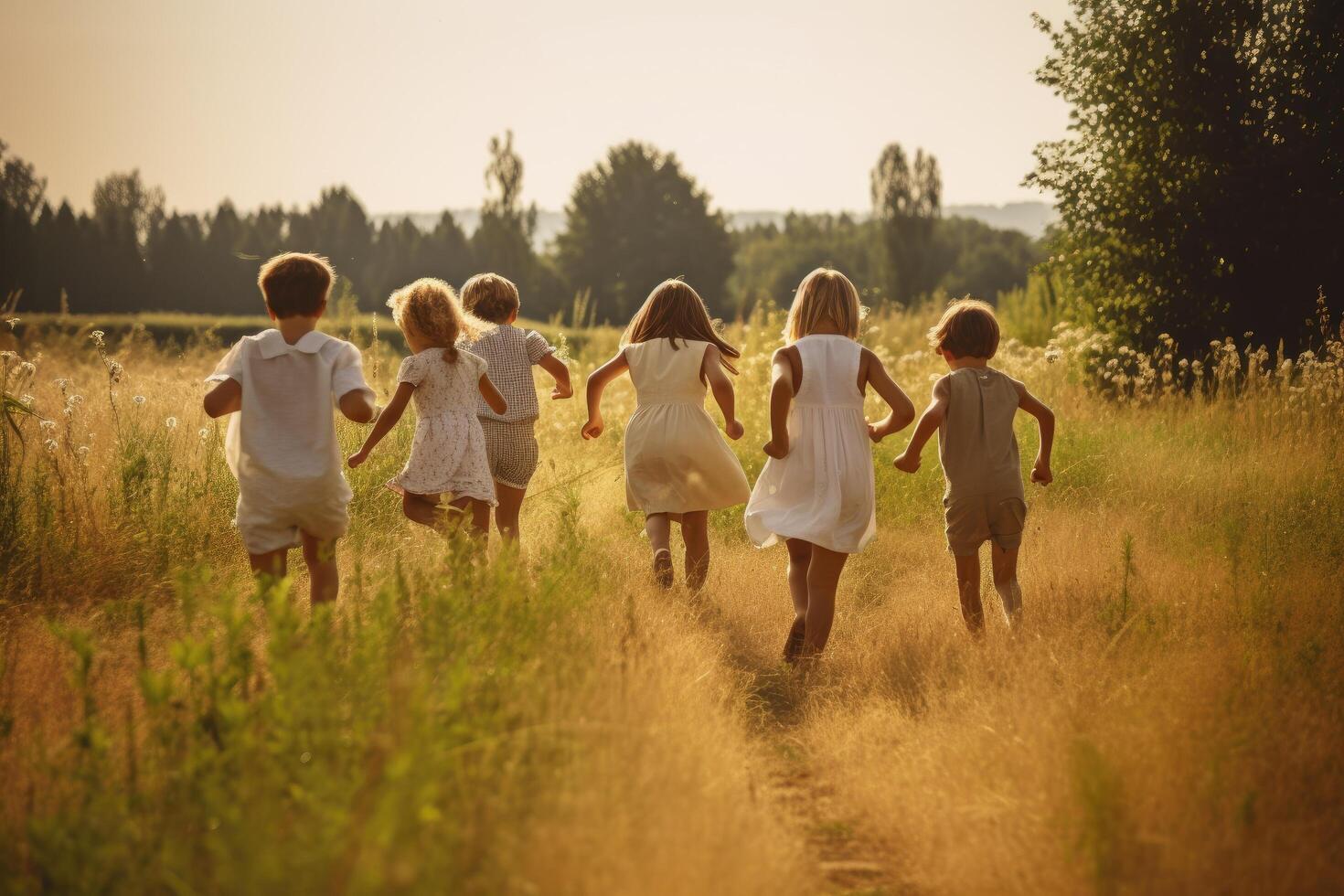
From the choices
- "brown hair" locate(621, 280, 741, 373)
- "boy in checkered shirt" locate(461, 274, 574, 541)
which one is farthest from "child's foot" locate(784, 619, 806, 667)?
"boy in checkered shirt" locate(461, 274, 574, 541)

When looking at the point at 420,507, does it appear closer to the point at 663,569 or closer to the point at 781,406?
the point at 663,569

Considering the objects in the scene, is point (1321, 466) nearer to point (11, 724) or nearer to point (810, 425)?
point (810, 425)

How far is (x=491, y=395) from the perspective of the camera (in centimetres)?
554

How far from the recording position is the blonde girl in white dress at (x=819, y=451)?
16.2 ft

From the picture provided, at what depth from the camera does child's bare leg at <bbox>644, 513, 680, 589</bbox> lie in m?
5.55

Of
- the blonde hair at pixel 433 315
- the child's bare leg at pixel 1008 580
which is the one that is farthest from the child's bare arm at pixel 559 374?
the child's bare leg at pixel 1008 580

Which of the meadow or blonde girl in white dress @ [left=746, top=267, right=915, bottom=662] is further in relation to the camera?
blonde girl in white dress @ [left=746, top=267, right=915, bottom=662]

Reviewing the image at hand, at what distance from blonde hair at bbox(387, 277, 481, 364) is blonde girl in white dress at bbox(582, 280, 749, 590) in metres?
0.79

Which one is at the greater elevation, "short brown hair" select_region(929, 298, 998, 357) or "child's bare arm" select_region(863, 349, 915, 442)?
"short brown hair" select_region(929, 298, 998, 357)

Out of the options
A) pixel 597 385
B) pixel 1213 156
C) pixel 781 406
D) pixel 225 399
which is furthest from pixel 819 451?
pixel 1213 156

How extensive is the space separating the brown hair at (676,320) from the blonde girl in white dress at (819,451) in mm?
640

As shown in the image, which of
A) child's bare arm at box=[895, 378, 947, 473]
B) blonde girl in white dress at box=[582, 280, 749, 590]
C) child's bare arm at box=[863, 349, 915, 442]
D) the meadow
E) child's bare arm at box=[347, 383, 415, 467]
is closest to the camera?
the meadow

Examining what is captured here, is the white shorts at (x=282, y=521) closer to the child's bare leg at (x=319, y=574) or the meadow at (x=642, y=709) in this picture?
the child's bare leg at (x=319, y=574)

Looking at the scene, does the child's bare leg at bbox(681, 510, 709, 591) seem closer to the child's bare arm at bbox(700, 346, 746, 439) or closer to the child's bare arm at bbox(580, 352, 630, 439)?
the child's bare arm at bbox(700, 346, 746, 439)
